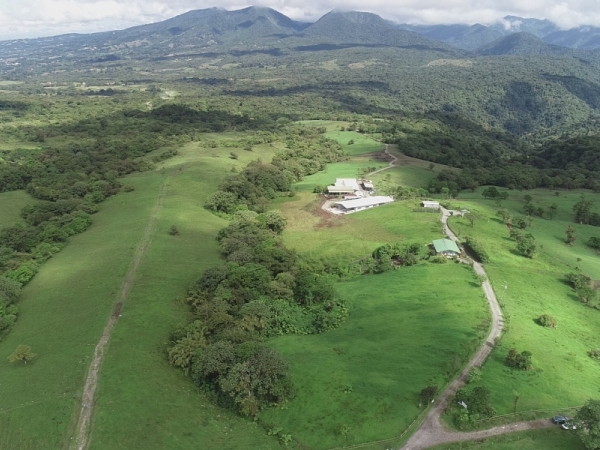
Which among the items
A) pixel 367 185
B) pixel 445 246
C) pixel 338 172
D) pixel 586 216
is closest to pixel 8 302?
pixel 445 246

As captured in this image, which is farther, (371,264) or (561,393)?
(371,264)

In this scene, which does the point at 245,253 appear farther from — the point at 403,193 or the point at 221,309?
the point at 403,193

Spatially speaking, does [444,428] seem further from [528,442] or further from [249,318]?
[249,318]

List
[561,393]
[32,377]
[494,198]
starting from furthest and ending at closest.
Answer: [494,198], [32,377], [561,393]

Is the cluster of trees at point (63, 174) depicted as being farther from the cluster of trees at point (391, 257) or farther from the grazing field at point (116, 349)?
the cluster of trees at point (391, 257)

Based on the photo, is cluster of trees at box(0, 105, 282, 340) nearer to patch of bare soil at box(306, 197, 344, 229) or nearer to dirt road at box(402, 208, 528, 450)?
patch of bare soil at box(306, 197, 344, 229)

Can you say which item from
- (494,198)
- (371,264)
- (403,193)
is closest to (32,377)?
(371,264)
